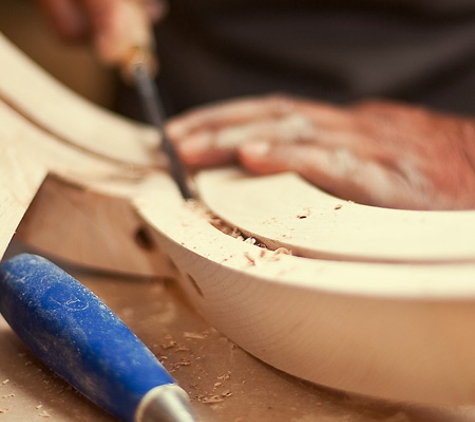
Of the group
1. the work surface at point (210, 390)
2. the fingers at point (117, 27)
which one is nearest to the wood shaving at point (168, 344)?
the work surface at point (210, 390)

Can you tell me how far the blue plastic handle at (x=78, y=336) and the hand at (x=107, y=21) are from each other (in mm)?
578

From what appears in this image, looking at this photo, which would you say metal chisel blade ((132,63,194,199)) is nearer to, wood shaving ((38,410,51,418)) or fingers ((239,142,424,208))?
fingers ((239,142,424,208))

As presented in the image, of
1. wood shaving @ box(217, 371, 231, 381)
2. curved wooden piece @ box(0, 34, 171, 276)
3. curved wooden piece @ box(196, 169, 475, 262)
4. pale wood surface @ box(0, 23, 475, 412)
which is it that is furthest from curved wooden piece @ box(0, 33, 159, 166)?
wood shaving @ box(217, 371, 231, 381)

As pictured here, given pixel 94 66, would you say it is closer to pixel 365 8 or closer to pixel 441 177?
pixel 365 8

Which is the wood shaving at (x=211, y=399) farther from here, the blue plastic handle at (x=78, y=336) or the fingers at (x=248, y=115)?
the fingers at (x=248, y=115)

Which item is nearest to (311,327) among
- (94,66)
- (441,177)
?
(441,177)

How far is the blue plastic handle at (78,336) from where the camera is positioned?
386 mm

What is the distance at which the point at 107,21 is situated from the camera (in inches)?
40.5

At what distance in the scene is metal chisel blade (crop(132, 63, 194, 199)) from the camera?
0.72m

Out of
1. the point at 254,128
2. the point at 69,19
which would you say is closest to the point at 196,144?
the point at 254,128

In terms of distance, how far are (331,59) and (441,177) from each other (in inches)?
16.7

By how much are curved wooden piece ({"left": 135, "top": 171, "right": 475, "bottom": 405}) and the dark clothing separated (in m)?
0.71

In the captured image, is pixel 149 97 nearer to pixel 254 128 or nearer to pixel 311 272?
pixel 254 128

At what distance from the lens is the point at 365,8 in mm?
1100
